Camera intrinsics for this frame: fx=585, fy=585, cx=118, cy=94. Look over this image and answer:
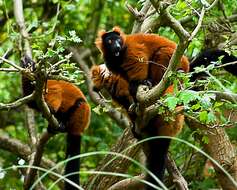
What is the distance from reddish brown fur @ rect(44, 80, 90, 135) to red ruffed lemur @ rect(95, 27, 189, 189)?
1.42m

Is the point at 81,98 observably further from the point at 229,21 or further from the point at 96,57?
the point at 96,57

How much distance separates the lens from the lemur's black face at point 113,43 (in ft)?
18.8

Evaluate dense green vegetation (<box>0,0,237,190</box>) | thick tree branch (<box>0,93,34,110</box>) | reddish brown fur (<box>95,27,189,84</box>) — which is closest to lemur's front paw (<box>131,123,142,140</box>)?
dense green vegetation (<box>0,0,237,190</box>)

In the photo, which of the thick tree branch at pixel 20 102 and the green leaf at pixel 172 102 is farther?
the thick tree branch at pixel 20 102

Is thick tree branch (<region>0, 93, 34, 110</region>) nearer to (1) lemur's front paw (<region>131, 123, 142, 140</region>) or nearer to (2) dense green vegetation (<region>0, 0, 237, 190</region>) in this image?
(2) dense green vegetation (<region>0, 0, 237, 190</region>)

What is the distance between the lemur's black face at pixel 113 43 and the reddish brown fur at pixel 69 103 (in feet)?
4.96

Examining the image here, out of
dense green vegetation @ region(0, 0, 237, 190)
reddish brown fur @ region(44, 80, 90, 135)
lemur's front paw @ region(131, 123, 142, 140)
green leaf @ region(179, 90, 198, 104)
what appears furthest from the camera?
reddish brown fur @ region(44, 80, 90, 135)

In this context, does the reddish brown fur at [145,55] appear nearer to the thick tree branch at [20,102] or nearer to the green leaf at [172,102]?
the thick tree branch at [20,102]

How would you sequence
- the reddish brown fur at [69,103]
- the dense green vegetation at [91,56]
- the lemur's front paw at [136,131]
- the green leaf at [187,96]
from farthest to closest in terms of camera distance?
the reddish brown fur at [69,103], the lemur's front paw at [136,131], the dense green vegetation at [91,56], the green leaf at [187,96]

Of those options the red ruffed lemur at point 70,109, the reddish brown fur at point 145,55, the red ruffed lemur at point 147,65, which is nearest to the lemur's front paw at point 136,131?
the red ruffed lemur at point 147,65

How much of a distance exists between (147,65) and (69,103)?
7.04ft

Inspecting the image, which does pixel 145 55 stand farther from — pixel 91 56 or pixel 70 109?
pixel 91 56

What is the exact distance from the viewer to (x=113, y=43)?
580cm

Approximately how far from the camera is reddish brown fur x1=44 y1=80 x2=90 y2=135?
7.30m
